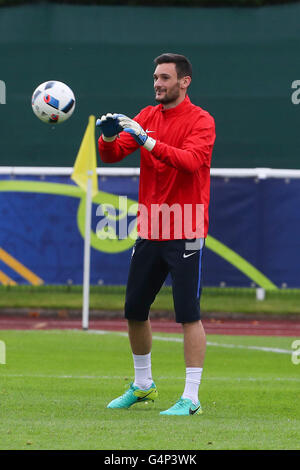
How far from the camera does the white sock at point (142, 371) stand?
7059 mm

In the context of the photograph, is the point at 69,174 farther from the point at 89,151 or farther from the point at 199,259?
the point at 199,259

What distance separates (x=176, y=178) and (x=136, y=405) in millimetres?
1616

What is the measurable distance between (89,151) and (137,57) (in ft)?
31.3

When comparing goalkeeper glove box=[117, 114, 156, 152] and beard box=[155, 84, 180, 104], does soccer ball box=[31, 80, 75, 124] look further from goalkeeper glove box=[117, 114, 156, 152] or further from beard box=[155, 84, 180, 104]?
goalkeeper glove box=[117, 114, 156, 152]

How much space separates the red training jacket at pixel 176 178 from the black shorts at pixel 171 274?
0.24 ft

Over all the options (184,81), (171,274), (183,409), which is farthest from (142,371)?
(184,81)

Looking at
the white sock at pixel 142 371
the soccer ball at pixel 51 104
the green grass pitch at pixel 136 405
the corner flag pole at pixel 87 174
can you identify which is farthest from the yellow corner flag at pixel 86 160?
the white sock at pixel 142 371

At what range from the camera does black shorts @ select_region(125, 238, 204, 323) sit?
677 centimetres

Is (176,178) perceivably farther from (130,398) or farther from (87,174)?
(87,174)

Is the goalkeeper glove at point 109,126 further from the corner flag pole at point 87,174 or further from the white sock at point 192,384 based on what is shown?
the corner flag pole at point 87,174

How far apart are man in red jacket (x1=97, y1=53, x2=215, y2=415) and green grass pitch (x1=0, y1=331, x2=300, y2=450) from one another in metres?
0.41

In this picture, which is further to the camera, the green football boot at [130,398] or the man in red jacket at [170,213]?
the green football boot at [130,398]

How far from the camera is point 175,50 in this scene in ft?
76.0

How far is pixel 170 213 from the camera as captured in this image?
6832mm
